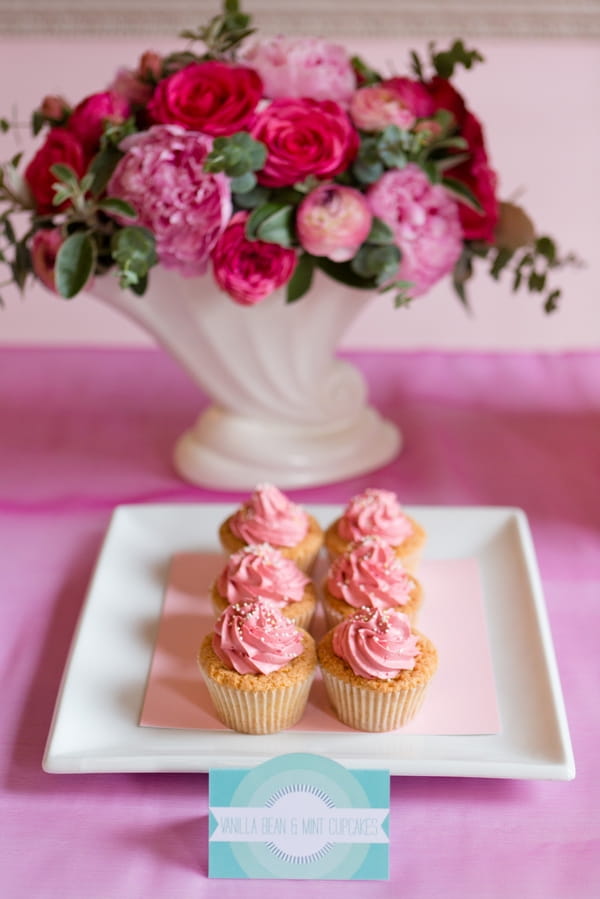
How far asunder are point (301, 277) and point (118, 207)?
23cm

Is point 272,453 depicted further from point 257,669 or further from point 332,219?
point 257,669

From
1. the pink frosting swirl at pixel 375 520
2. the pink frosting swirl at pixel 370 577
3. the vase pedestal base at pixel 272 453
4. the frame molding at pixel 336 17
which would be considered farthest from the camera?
the frame molding at pixel 336 17

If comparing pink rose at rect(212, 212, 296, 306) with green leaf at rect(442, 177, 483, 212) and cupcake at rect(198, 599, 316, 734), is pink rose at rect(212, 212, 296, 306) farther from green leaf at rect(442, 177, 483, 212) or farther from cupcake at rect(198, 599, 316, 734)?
cupcake at rect(198, 599, 316, 734)

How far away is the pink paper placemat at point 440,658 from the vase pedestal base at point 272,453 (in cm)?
20

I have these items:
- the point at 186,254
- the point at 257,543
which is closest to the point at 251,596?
the point at 257,543

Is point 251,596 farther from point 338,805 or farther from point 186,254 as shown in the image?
point 186,254

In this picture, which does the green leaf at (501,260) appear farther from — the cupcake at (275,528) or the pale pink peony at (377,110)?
the cupcake at (275,528)

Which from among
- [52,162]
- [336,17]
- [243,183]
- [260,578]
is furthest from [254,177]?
[336,17]

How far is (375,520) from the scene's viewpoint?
127 centimetres

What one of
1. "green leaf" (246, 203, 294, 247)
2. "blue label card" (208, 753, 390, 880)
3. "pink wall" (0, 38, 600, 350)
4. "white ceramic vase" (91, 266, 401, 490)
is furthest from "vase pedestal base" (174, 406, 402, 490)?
"pink wall" (0, 38, 600, 350)

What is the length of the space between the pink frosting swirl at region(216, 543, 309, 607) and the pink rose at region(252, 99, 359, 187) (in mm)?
414

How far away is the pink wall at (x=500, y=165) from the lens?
256 centimetres

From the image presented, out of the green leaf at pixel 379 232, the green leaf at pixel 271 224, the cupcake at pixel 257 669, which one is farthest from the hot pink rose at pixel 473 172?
the cupcake at pixel 257 669

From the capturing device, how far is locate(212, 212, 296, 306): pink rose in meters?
1.32
